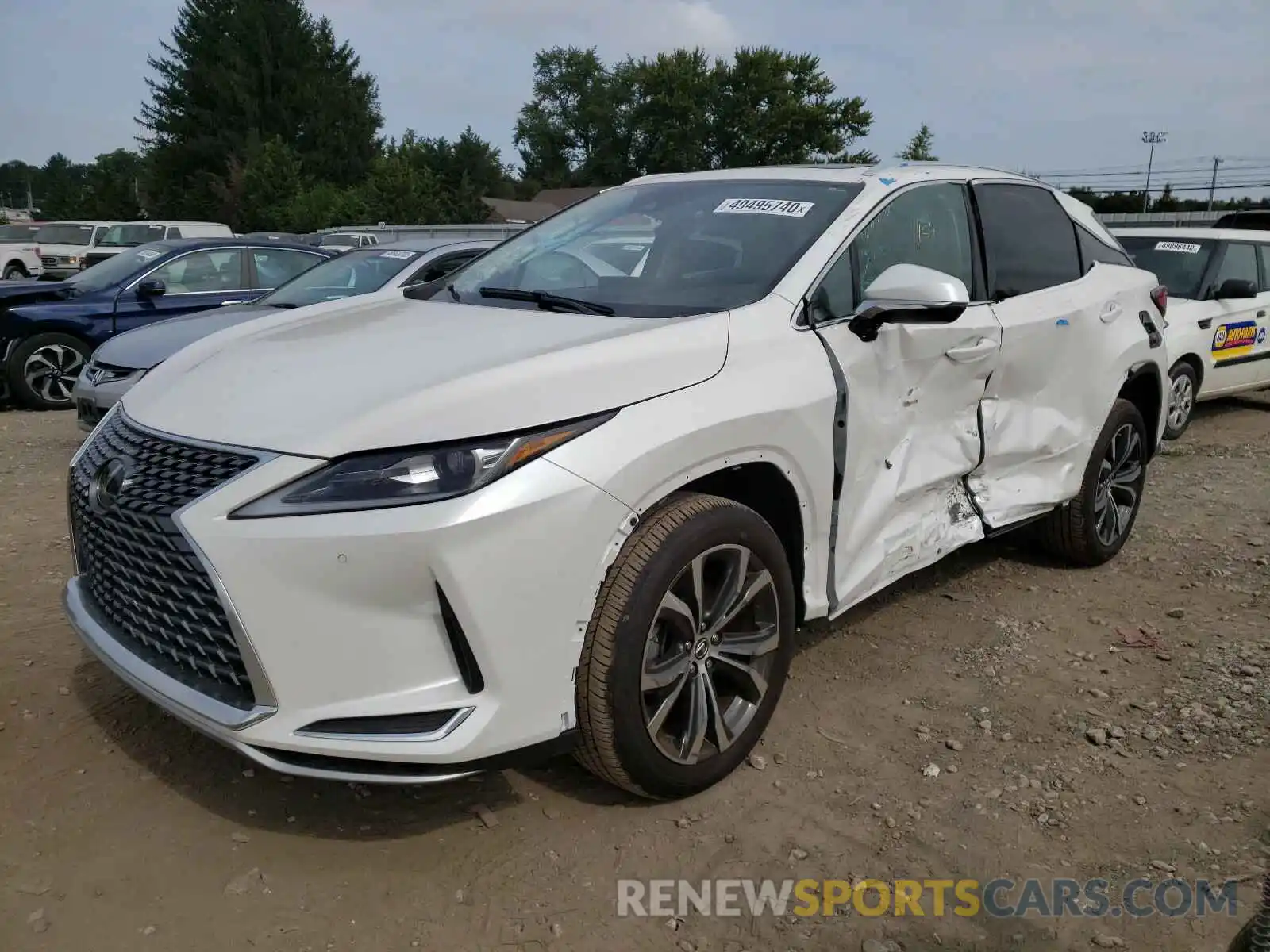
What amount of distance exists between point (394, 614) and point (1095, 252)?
3.85 metres

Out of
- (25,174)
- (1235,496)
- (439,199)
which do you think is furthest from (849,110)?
(25,174)

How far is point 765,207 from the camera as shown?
3463 millimetres

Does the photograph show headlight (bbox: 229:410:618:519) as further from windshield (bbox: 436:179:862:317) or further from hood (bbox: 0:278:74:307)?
hood (bbox: 0:278:74:307)

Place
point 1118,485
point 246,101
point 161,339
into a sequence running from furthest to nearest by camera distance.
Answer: point 246,101
point 161,339
point 1118,485

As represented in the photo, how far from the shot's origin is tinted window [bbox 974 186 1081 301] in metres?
3.98

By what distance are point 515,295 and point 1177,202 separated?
58952 millimetres

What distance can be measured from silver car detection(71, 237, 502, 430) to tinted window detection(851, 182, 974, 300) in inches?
129

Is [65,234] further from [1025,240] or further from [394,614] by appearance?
[394,614]

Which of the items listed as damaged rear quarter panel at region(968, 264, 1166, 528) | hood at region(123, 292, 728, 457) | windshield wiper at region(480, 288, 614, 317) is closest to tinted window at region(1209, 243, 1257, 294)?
damaged rear quarter panel at region(968, 264, 1166, 528)

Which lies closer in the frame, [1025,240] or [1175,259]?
[1025,240]

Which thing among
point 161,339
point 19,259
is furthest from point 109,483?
point 19,259

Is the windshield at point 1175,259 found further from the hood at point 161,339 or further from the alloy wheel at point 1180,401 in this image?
the hood at point 161,339

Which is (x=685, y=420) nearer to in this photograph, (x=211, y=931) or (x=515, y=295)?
(x=515, y=295)

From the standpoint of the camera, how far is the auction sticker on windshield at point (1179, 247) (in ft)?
27.6
